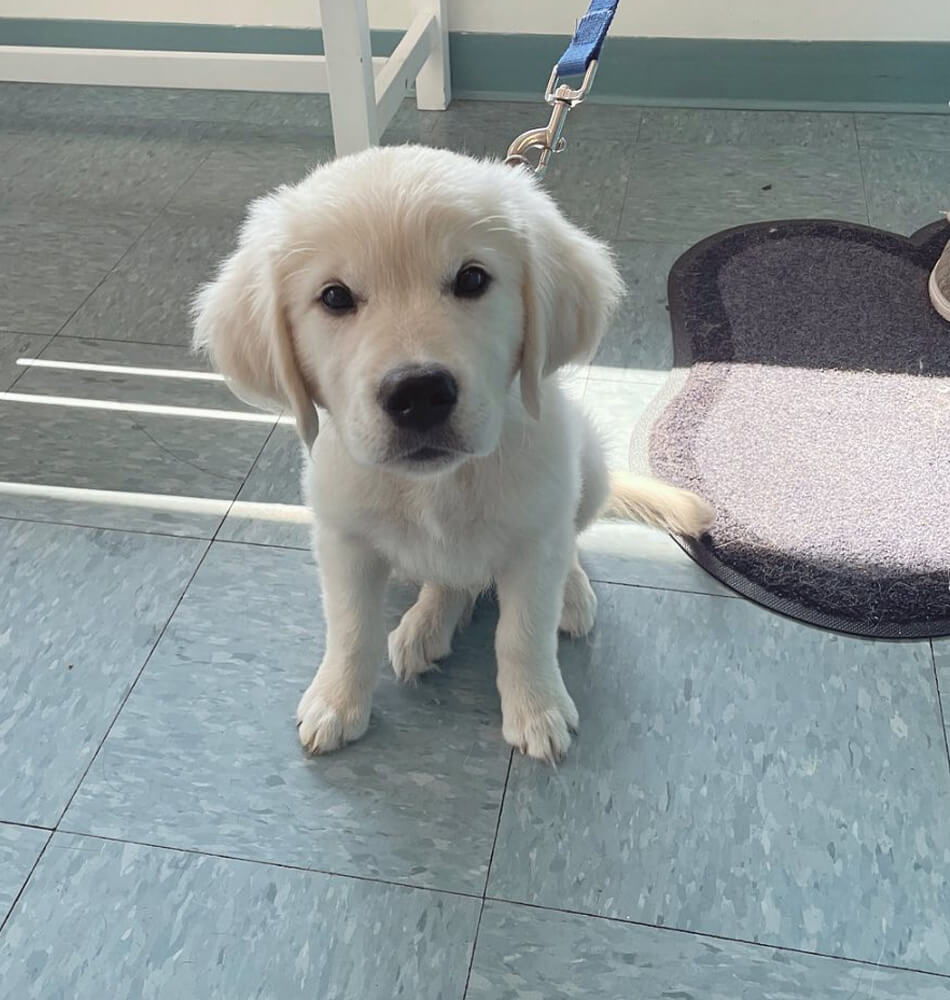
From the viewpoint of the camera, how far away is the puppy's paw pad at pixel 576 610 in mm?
1664

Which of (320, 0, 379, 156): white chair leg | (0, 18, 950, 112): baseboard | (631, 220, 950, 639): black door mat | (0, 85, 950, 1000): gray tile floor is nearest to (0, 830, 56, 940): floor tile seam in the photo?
(0, 85, 950, 1000): gray tile floor

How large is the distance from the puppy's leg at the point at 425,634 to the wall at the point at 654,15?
7.76 feet

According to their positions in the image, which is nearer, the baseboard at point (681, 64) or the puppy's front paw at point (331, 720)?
the puppy's front paw at point (331, 720)

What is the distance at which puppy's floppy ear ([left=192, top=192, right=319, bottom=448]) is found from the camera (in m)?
1.14

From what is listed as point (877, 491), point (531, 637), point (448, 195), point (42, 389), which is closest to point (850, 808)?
point (531, 637)

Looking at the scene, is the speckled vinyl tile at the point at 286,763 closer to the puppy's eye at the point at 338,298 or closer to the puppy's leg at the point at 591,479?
the puppy's leg at the point at 591,479

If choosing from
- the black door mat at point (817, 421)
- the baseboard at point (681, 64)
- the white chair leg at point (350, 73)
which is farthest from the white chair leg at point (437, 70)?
the black door mat at point (817, 421)

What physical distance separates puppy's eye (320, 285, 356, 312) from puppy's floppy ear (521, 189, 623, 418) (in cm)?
21

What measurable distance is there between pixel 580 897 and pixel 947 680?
0.70 meters

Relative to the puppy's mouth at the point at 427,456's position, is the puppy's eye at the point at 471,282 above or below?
above

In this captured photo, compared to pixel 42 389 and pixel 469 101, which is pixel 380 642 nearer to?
pixel 42 389

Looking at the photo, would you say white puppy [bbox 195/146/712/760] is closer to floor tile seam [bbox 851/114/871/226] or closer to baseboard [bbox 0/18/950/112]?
floor tile seam [bbox 851/114/871/226]

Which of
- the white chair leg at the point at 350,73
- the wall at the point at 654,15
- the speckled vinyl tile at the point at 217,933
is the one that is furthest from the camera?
the wall at the point at 654,15

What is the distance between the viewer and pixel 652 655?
164 centimetres
